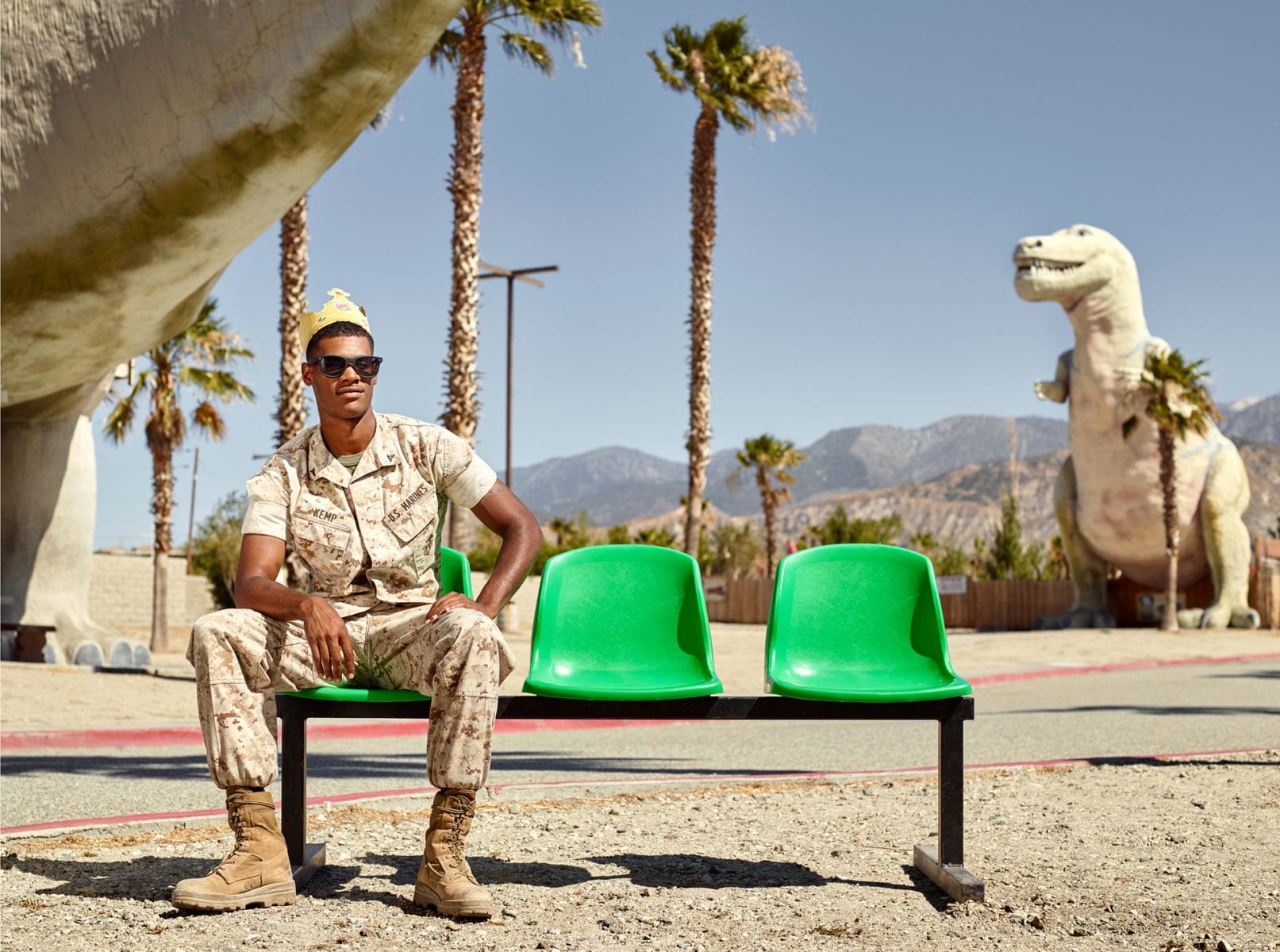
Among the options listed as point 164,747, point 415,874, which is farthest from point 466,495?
point 164,747

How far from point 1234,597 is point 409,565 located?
23.6m

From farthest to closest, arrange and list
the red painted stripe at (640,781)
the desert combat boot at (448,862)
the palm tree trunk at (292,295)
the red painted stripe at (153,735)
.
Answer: the palm tree trunk at (292,295)
the red painted stripe at (153,735)
the red painted stripe at (640,781)
the desert combat boot at (448,862)

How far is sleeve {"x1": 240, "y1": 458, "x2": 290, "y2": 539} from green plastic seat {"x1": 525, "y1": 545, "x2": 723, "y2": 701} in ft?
2.83

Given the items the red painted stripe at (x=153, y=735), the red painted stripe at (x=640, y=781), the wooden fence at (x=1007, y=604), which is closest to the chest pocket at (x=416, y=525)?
the red painted stripe at (x=640, y=781)

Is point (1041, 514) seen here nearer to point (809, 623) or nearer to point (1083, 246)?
point (1083, 246)

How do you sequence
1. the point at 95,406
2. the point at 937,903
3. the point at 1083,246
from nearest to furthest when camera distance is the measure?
the point at 937,903
the point at 95,406
the point at 1083,246

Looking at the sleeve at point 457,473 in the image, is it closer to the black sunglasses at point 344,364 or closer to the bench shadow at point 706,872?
the black sunglasses at point 344,364

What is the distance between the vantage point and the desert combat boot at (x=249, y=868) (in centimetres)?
345

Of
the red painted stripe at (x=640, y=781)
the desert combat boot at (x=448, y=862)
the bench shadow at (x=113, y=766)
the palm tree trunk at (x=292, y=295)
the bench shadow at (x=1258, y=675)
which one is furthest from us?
the palm tree trunk at (x=292, y=295)

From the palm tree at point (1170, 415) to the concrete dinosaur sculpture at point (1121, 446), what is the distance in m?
0.18

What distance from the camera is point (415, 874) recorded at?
13.3ft

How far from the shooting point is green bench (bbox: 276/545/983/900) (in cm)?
384

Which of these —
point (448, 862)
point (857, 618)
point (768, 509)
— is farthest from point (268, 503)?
point (768, 509)

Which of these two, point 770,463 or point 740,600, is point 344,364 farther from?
point 770,463
